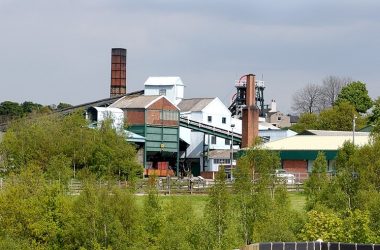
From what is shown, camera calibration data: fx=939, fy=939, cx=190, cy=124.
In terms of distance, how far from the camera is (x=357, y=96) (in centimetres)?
11781

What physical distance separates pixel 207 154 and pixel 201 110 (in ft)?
20.2

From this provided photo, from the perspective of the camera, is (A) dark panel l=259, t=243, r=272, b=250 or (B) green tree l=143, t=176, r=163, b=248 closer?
(A) dark panel l=259, t=243, r=272, b=250

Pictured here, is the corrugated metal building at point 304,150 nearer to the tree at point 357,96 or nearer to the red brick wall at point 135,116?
the red brick wall at point 135,116

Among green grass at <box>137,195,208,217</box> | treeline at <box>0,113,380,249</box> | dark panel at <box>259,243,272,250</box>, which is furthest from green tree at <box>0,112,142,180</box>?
dark panel at <box>259,243,272,250</box>

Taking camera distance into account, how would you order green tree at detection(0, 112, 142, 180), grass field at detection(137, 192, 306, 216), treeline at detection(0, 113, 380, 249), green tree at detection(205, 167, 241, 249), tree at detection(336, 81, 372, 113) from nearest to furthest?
green tree at detection(205, 167, 241, 249) < treeline at detection(0, 113, 380, 249) < grass field at detection(137, 192, 306, 216) < green tree at detection(0, 112, 142, 180) < tree at detection(336, 81, 372, 113)

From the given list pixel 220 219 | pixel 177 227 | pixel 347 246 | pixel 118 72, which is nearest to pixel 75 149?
pixel 118 72

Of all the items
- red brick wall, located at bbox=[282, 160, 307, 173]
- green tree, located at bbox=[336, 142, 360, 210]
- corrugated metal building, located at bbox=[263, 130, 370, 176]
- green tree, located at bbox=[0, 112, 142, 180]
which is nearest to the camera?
green tree, located at bbox=[336, 142, 360, 210]

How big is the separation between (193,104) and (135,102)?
13.3 meters

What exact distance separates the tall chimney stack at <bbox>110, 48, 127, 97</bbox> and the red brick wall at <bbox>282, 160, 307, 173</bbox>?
28.3m

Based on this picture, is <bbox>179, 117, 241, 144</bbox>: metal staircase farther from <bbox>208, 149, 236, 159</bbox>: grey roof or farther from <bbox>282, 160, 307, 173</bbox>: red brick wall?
<bbox>282, 160, 307, 173</bbox>: red brick wall

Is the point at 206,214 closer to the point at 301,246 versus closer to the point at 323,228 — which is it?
the point at 323,228

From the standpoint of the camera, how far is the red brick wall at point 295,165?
245ft

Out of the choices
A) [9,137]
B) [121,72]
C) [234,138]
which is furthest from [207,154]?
[9,137]

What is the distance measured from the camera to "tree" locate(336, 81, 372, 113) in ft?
386
